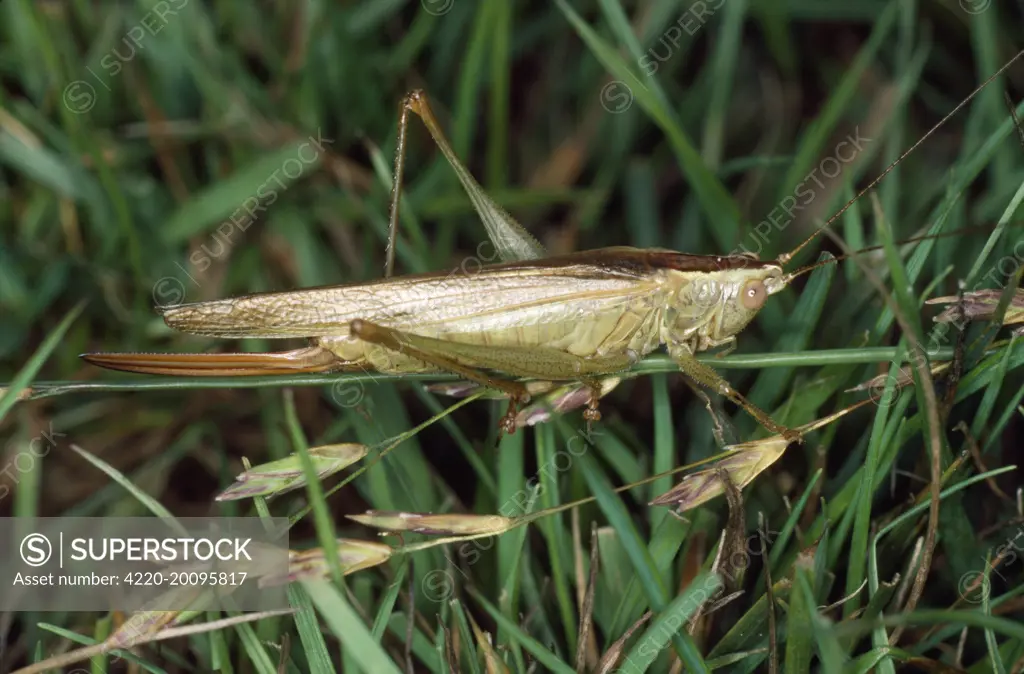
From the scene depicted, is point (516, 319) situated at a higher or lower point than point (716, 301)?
higher

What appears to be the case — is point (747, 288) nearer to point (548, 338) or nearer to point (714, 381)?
point (714, 381)

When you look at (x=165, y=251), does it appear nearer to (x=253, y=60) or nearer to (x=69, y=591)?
(x=253, y=60)

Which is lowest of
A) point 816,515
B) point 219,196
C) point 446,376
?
point 816,515

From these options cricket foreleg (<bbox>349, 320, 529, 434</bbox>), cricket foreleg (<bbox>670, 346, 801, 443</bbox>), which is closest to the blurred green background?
cricket foreleg (<bbox>670, 346, 801, 443</bbox>)

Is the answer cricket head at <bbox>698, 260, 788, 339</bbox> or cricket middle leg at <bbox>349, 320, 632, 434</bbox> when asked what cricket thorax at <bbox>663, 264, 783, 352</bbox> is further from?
cricket middle leg at <bbox>349, 320, 632, 434</bbox>

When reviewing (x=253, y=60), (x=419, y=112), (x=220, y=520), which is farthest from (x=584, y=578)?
(x=253, y=60)

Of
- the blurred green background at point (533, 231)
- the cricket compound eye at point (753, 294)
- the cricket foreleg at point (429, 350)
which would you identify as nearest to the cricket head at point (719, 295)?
the cricket compound eye at point (753, 294)

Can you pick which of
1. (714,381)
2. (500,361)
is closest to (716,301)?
(714,381)
